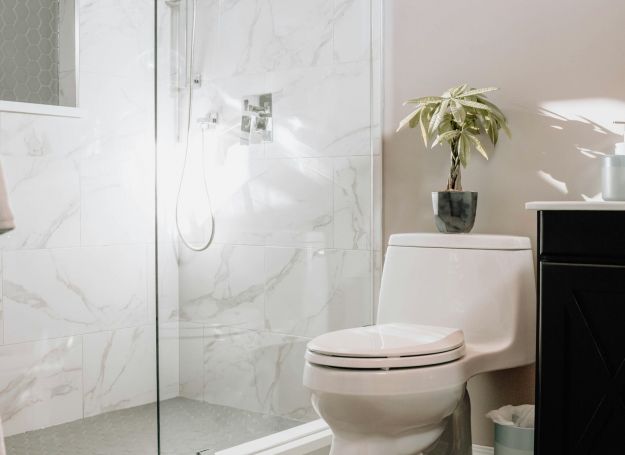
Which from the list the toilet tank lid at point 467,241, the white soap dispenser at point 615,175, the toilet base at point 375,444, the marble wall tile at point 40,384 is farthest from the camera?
the marble wall tile at point 40,384

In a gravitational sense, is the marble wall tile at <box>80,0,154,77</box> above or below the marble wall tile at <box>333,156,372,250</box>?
above

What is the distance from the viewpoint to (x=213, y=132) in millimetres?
2139

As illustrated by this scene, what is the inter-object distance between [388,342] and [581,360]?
0.45 meters

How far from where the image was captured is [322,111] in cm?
246

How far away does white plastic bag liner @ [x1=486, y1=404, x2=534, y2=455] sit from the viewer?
6.97 ft

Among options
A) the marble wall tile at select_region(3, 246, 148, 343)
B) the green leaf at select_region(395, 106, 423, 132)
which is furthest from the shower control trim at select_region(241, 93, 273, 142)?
the marble wall tile at select_region(3, 246, 148, 343)

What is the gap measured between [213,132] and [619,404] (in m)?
1.25

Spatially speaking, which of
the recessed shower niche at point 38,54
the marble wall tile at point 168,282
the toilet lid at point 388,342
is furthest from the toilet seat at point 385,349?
the recessed shower niche at point 38,54

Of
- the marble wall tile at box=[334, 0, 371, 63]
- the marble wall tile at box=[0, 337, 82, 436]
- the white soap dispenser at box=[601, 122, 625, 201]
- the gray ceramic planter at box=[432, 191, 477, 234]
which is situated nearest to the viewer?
the white soap dispenser at box=[601, 122, 625, 201]

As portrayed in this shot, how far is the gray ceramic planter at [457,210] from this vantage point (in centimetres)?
230

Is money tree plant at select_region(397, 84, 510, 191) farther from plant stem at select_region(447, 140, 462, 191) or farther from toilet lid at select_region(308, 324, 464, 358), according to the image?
toilet lid at select_region(308, 324, 464, 358)

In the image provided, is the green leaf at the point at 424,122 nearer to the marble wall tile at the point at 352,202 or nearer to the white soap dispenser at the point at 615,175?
the marble wall tile at the point at 352,202

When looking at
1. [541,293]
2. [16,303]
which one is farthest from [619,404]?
[16,303]

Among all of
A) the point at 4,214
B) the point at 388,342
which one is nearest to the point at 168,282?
the point at 388,342
